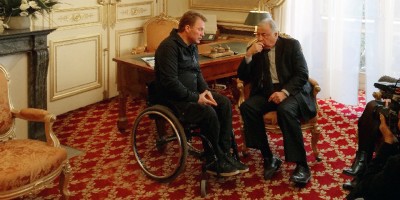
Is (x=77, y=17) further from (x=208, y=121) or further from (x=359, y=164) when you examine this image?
(x=359, y=164)

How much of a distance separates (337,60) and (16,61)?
3031mm

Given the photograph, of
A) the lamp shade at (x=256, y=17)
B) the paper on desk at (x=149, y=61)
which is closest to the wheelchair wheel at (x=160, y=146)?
the paper on desk at (x=149, y=61)

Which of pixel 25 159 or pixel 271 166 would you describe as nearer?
pixel 25 159

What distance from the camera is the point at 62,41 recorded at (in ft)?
16.0

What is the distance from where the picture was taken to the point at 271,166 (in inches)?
139

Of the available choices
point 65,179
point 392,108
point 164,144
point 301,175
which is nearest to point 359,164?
point 301,175

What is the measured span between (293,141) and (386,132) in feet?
2.06

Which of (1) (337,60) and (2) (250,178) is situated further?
(1) (337,60)

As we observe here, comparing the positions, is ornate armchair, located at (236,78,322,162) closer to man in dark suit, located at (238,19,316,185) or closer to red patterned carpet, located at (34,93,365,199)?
man in dark suit, located at (238,19,316,185)

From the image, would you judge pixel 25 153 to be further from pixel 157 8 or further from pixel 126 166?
pixel 157 8

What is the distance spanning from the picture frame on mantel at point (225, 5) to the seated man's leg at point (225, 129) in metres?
2.50

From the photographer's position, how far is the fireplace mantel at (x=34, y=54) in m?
3.56

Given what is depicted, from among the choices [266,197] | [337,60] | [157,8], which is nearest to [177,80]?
[266,197]

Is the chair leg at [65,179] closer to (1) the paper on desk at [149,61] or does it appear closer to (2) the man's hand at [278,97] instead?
(1) the paper on desk at [149,61]
